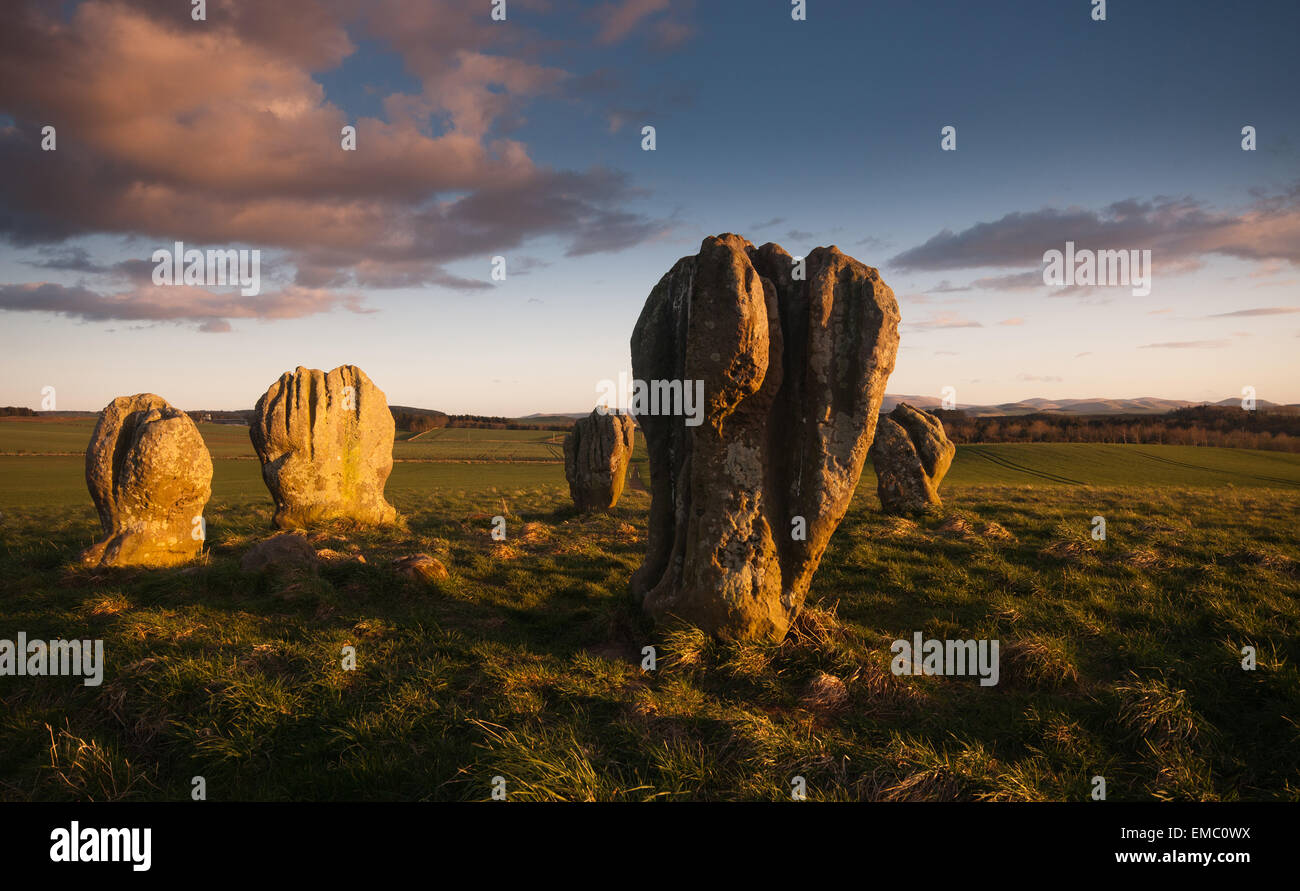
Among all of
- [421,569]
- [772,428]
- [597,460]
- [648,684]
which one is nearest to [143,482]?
[421,569]

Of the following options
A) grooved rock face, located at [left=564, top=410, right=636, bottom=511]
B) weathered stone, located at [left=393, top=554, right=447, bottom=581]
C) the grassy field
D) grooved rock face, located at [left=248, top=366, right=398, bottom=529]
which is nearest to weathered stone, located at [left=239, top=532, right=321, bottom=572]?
the grassy field

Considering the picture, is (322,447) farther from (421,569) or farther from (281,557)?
(421,569)

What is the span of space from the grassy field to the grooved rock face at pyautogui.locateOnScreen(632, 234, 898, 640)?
580mm

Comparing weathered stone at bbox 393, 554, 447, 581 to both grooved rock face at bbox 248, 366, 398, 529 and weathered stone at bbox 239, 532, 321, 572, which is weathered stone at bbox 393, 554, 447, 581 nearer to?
weathered stone at bbox 239, 532, 321, 572

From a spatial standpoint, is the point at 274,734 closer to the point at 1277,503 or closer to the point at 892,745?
the point at 892,745

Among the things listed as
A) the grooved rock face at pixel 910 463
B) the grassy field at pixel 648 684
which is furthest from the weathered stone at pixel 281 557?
the grooved rock face at pixel 910 463

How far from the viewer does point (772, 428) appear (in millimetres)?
7820

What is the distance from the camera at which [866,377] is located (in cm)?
735

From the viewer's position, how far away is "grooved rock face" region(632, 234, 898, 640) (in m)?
7.20

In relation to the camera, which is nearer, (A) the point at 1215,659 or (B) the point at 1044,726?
(B) the point at 1044,726

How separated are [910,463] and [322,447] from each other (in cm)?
1572

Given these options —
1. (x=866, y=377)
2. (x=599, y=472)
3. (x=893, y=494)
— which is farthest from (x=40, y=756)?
(x=893, y=494)

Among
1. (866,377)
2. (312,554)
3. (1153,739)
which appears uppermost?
(866,377)
